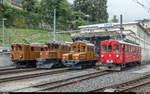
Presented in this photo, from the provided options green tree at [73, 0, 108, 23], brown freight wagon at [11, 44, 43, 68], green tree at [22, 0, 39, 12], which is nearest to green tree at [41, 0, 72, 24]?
green tree at [22, 0, 39, 12]

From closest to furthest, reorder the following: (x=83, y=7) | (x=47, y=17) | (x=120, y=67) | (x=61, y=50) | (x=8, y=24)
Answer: (x=120, y=67)
(x=61, y=50)
(x=8, y=24)
(x=47, y=17)
(x=83, y=7)

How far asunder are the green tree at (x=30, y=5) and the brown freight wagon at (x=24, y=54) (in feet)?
136

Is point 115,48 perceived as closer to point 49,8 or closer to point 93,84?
point 93,84

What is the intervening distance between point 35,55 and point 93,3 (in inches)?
2104

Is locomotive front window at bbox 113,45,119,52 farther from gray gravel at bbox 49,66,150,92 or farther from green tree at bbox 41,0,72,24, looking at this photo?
green tree at bbox 41,0,72,24

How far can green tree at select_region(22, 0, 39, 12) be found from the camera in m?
62.6

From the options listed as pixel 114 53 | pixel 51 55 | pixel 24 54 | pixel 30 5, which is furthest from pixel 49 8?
pixel 114 53

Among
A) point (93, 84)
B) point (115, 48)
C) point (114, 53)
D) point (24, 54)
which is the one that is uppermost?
point (115, 48)

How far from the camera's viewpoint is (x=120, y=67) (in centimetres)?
1942

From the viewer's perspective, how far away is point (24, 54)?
2267 cm

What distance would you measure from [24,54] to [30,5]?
43.7m

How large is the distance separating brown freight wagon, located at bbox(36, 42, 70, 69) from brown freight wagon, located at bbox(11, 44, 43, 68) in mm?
1386

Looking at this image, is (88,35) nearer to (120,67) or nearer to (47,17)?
(120,67)

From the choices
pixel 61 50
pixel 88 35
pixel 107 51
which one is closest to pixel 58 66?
pixel 61 50
